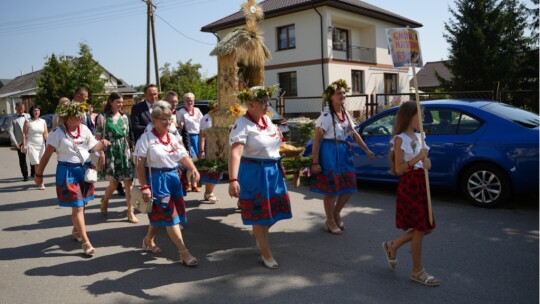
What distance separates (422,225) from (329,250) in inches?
56.6

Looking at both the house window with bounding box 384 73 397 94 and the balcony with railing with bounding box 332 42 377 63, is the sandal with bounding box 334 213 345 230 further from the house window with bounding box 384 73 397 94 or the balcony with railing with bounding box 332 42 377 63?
the house window with bounding box 384 73 397 94

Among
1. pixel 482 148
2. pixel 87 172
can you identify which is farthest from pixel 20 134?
pixel 482 148

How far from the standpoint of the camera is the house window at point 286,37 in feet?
90.5

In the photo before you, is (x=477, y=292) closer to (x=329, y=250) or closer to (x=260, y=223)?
(x=329, y=250)

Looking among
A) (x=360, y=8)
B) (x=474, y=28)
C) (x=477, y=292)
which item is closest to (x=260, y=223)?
(x=477, y=292)

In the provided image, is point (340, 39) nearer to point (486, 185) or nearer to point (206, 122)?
point (206, 122)

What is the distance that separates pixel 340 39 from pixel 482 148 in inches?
927

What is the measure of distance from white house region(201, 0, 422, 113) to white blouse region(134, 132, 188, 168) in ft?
67.3

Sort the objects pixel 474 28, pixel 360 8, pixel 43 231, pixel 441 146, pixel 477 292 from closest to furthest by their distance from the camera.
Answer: pixel 477 292, pixel 43 231, pixel 441 146, pixel 474 28, pixel 360 8

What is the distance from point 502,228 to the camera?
5.65m

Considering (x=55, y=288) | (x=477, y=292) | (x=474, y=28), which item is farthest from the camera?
(x=474, y=28)

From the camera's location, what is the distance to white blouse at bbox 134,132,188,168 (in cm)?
456

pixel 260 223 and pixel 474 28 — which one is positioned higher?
pixel 474 28

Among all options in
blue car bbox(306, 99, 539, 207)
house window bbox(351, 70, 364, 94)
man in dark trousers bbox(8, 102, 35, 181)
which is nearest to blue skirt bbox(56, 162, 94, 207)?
blue car bbox(306, 99, 539, 207)
